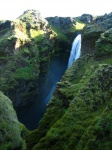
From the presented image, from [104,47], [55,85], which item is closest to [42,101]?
[55,85]

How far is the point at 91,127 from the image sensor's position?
2664 centimetres

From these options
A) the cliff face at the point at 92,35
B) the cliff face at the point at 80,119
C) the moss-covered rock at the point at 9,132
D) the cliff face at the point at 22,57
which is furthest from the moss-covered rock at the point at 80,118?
the cliff face at the point at 22,57

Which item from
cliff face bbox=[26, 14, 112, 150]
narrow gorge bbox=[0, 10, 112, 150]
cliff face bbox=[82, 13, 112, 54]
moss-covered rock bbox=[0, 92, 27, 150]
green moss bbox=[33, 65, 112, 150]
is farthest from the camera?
cliff face bbox=[82, 13, 112, 54]

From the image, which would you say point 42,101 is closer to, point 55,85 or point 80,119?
point 55,85

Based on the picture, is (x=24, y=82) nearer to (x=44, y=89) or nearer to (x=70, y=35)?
(x=44, y=89)

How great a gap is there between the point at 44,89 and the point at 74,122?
43.6 m

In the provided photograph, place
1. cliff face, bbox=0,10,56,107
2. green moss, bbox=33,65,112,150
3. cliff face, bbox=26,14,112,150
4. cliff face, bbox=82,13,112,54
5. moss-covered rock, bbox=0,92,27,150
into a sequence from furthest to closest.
A: cliff face, bbox=0,10,56,107, cliff face, bbox=82,13,112,54, cliff face, bbox=26,14,112,150, green moss, bbox=33,65,112,150, moss-covered rock, bbox=0,92,27,150

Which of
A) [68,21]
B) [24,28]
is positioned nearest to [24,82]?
[24,28]

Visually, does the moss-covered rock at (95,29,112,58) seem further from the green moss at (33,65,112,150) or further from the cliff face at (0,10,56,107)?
the cliff face at (0,10,56,107)

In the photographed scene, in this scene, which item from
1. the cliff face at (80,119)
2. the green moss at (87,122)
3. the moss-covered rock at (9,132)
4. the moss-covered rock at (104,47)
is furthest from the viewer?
the moss-covered rock at (104,47)

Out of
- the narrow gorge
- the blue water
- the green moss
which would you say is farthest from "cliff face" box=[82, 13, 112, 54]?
the green moss

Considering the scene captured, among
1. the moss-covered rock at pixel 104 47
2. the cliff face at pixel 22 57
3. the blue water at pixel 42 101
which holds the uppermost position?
the moss-covered rock at pixel 104 47

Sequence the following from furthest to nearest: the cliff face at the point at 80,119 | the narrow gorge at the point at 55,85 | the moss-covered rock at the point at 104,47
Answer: the moss-covered rock at the point at 104,47
the narrow gorge at the point at 55,85
the cliff face at the point at 80,119

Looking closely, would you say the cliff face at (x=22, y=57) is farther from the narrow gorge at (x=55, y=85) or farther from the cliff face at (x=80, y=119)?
the cliff face at (x=80, y=119)
